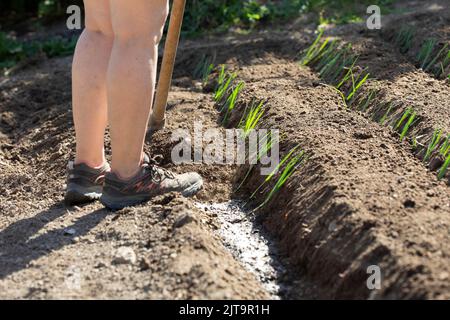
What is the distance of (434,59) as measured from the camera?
15.9 feet

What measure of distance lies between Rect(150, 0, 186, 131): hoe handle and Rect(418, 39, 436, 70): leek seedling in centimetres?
157

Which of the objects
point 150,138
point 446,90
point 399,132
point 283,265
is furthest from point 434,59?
point 283,265

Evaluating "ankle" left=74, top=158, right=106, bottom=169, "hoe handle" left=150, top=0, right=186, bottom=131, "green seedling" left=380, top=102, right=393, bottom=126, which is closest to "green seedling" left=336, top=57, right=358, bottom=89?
"green seedling" left=380, top=102, right=393, bottom=126

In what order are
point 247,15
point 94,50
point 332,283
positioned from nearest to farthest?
point 332,283, point 94,50, point 247,15

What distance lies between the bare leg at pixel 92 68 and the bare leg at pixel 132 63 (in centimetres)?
17

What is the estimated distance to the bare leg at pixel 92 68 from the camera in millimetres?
3277

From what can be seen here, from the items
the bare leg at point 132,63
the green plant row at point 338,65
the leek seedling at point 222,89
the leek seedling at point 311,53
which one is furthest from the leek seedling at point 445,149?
the leek seedling at point 311,53

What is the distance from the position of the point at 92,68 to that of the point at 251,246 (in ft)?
3.18

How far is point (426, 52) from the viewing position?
498cm

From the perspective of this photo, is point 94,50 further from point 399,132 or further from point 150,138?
point 399,132

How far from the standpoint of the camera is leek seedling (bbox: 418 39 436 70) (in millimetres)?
4918

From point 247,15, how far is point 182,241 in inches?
149

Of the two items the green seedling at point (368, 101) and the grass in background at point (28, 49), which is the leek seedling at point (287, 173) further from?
the grass in background at point (28, 49)

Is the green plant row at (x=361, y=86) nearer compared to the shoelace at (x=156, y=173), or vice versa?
the shoelace at (x=156, y=173)
